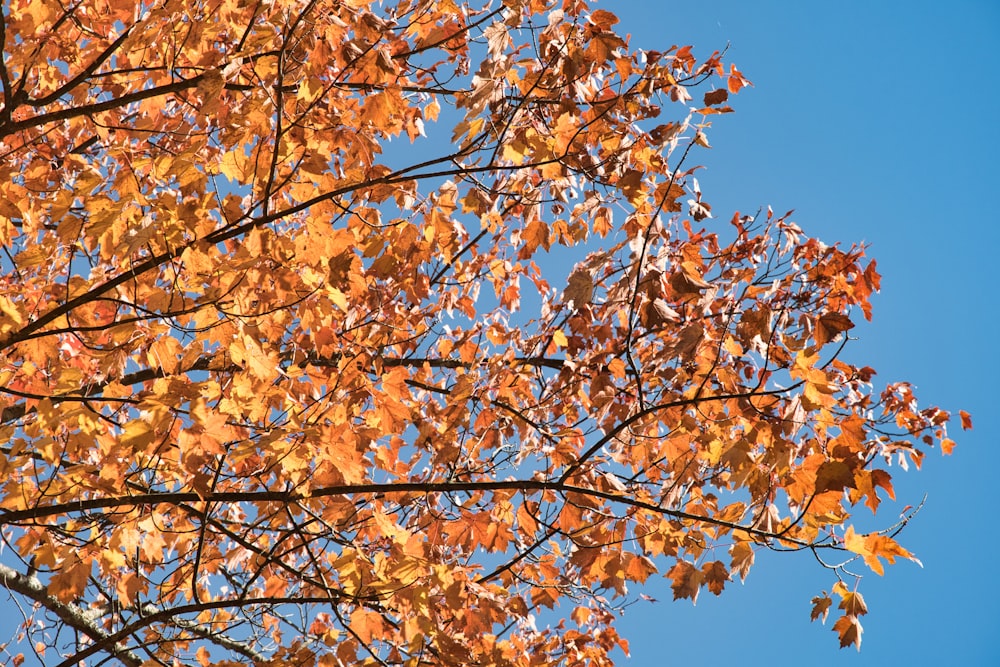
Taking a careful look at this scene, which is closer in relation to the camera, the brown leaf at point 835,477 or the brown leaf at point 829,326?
the brown leaf at point 835,477

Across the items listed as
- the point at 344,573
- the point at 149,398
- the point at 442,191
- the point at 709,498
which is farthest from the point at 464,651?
the point at 442,191

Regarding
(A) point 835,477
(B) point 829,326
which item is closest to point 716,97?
(B) point 829,326

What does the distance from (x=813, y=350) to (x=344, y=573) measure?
207 cm

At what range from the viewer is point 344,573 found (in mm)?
3275

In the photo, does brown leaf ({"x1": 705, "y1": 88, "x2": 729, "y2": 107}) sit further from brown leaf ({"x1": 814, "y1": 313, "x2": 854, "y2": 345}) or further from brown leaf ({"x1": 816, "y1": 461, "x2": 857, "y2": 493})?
brown leaf ({"x1": 816, "y1": 461, "x2": 857, "y2": 493})

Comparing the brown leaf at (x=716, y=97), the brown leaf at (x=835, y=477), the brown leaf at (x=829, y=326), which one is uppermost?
the brown leaf at (x=716, y=97)

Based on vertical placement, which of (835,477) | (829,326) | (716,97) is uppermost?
(716,97)

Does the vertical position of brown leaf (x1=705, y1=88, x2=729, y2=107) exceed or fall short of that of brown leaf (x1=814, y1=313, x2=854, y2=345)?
it exceeds it

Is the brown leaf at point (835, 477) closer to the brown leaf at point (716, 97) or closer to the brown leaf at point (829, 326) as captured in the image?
the brown leaf at point (829, 326)

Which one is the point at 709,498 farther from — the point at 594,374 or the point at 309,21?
the point at 309,21

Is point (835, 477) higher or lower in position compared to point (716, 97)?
lower

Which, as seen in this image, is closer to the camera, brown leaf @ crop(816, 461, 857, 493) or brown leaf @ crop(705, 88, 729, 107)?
brown leaf @ crop(816, 461, 857, 493)

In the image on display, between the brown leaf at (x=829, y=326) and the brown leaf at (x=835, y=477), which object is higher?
the brown leaf at (x=829, y=326)

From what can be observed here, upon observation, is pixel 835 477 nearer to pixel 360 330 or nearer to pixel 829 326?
pixel 829 326
